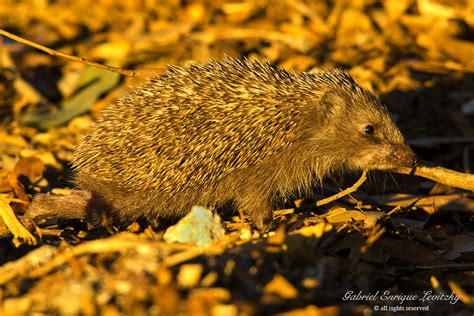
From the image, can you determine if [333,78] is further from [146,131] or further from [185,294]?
[185,294]

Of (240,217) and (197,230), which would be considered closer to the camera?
(197,230)

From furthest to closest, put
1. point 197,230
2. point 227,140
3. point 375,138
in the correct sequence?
point 375,138
point 227,140
point 197,230

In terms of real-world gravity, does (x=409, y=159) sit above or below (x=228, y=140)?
below

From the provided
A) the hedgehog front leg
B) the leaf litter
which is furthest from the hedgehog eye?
the hedgehog front leg

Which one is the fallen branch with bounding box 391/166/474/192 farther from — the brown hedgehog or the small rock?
the small rock

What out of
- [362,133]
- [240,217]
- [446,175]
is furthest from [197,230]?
[446,175]

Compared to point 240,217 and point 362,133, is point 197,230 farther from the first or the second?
point 362,133

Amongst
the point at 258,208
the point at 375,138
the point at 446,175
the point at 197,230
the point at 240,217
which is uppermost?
the point at 375,138

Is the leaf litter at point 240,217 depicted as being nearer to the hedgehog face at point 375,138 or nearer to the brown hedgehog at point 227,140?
the brown hedgehog at point 227,140
